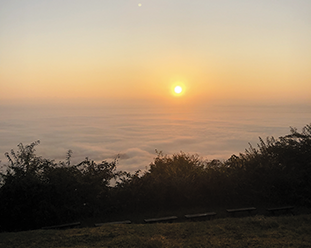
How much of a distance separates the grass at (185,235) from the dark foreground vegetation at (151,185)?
91.5 inches

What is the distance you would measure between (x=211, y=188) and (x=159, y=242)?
18.3 feet

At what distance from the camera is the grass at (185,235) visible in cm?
689

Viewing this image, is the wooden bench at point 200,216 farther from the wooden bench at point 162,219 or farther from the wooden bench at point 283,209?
the wooden bench at point 283,209

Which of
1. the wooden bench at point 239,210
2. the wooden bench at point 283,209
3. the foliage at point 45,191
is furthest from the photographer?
the wooden bench at point 283,209

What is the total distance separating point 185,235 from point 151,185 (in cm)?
427

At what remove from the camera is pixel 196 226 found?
8.27 metres

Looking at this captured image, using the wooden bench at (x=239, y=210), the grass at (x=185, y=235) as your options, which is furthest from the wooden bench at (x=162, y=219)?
the wooden bench at (x=239, y=210)

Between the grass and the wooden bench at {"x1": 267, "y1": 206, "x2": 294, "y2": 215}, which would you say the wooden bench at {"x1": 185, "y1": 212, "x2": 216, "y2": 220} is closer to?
the grass

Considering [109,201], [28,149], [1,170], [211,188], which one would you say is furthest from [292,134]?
[1,170]

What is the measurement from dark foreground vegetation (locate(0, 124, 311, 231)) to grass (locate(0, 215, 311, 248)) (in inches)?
91.5

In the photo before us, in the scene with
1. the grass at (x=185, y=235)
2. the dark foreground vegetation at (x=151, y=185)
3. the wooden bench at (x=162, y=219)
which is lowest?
the grass at (x=185, y=235)

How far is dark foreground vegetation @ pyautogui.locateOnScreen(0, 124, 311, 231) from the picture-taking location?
1027cm

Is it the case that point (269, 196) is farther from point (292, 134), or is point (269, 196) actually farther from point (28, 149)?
point (28, 149)

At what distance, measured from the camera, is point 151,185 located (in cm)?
1167
